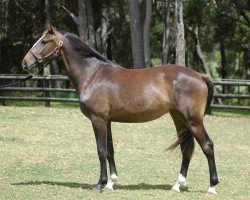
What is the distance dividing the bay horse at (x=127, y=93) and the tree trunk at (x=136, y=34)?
1402 cm

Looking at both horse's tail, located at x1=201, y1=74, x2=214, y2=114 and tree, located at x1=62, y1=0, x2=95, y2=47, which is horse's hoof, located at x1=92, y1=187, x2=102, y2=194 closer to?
horse's tail, located at x1=201, y1=74, x2=214, y2=114

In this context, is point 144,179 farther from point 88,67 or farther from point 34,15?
point 34,15

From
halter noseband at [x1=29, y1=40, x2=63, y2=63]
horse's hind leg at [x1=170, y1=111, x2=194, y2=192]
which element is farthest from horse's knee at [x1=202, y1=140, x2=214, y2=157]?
halter noseband at [x1=29, y1=40, x2=63, y2=63]

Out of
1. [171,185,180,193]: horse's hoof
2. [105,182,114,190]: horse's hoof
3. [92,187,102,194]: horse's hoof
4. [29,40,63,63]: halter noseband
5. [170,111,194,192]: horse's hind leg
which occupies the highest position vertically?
[29,40,63,63]: halter noseband

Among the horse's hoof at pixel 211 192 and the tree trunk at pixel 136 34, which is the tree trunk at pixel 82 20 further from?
the horse's hoof at pixel 211 192

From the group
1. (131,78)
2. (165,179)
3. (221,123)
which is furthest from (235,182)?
(221,123)

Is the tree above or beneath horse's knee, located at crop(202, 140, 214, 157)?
above

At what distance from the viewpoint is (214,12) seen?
104ft

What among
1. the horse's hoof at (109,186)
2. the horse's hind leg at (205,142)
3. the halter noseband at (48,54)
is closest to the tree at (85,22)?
the halter noseband at (48,54)

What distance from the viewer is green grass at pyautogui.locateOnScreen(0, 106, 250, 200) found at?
25.4 ft

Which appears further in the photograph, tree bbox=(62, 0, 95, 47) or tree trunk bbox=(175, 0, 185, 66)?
tree bbox=(62, 0, 95, 47)

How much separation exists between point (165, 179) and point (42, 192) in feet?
7.28

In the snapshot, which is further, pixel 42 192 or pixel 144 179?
pixel 144 179

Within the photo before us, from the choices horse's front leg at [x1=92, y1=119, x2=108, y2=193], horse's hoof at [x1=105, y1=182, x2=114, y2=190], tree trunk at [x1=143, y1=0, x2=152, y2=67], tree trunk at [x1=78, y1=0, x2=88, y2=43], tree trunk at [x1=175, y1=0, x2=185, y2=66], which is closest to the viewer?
horse's front leg at [x1=92, y1=119, x2=108, y2=193]
